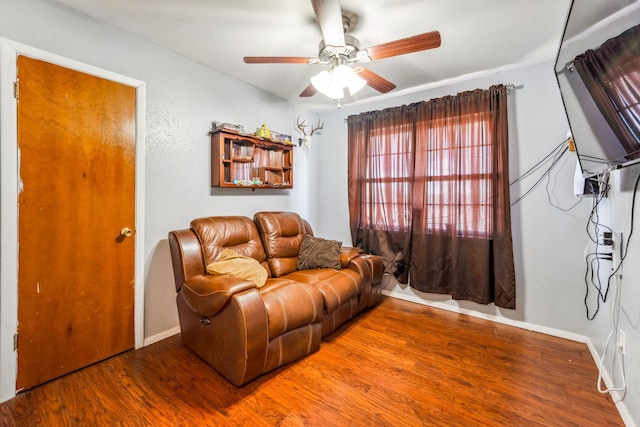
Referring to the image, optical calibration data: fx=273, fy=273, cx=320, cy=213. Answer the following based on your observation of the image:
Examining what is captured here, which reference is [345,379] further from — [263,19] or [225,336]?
[263,19]

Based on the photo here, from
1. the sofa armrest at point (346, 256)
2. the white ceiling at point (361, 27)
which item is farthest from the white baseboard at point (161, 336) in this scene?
the white ceiling at point (361, 27)

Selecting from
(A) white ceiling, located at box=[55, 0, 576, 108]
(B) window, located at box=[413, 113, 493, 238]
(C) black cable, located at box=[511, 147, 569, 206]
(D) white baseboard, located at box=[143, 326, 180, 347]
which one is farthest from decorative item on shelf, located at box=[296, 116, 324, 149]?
(D) white baseboard, located at box=[143, 326, 180, 347]

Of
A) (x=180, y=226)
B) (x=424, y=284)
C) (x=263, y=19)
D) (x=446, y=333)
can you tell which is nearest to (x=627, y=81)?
(x=263, y=19)

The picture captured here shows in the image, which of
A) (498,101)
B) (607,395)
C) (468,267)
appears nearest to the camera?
(607,395)

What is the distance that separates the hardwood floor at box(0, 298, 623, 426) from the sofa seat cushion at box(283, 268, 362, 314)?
361 mm

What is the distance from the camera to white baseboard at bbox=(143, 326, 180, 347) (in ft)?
7.43

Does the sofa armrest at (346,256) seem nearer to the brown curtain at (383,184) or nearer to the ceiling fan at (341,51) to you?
the brown curtain at (383,184)

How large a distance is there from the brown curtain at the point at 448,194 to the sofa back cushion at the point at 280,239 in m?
0.97

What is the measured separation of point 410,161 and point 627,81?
214 cm

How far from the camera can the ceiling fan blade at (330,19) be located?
1.39 meters

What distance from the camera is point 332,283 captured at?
239 cm

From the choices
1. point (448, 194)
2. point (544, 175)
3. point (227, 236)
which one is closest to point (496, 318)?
point (448, 194)

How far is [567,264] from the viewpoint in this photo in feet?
7.88

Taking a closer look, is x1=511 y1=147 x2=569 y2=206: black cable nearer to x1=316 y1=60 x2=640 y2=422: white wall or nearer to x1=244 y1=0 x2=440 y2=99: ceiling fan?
x1=316 y1=60 x2=640 y2=422: white wall
